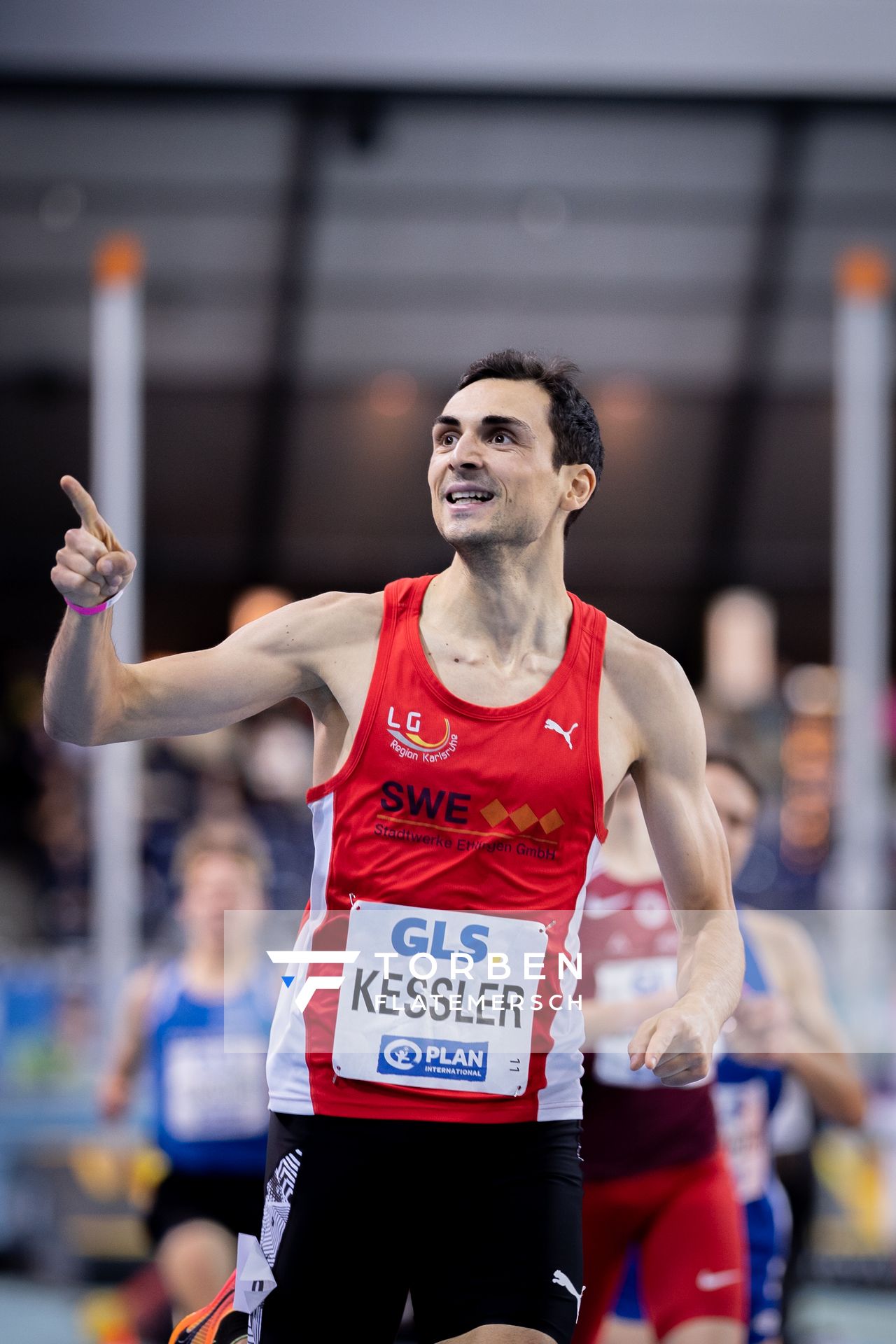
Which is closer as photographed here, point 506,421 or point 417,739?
point 417,739

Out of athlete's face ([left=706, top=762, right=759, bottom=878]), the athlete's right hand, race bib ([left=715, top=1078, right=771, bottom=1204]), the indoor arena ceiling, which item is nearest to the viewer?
the athlete's right hand

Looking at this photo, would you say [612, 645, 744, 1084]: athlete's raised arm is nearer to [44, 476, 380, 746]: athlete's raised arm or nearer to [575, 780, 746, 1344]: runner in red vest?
[44, 476, 380, 746]: athlete's raised arm

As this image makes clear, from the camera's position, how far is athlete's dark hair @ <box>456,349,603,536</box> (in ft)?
10.1

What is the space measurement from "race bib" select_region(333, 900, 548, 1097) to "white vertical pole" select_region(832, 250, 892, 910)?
21.6 feet

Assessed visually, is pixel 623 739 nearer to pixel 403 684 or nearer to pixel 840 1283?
pixel 403 684

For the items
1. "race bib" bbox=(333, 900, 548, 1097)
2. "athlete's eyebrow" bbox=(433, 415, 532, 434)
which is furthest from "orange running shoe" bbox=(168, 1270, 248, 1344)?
"athlete's eyebrow" bbox=(433, 415, 532, 434)

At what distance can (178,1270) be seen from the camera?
496 centimetres

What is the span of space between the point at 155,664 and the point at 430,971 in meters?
0.73

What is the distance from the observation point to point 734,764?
4.52m

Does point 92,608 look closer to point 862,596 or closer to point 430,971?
point 430,971

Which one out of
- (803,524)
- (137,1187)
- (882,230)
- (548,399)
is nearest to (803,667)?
(803,524)

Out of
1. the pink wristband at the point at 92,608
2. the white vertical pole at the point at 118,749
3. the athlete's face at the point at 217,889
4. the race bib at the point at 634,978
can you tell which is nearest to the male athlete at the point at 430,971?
the pink wristband at the point at 92,608

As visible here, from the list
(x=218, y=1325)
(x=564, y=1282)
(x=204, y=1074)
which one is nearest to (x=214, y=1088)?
(x=204, y=1074)

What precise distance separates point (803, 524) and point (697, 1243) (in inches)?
522
